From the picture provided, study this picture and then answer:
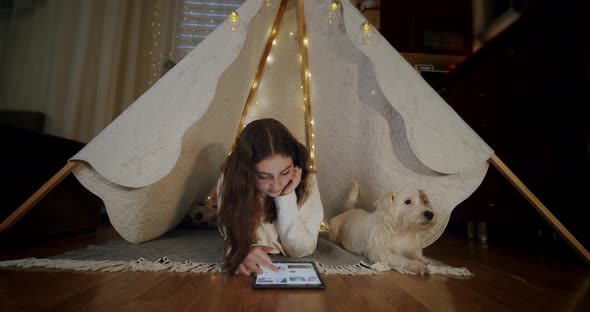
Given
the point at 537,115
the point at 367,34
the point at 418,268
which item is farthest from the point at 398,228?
the point at 537,115

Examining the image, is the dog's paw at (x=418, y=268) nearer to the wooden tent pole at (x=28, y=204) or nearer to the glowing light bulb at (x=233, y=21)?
the glowing light bulb at (x=233, y=21)

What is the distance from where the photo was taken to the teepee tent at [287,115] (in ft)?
3.43

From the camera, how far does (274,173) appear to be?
92 cm

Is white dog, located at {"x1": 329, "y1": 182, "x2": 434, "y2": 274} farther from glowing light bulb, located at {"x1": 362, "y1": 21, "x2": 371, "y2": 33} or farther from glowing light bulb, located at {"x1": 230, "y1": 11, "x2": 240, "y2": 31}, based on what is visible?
glowing light bulb, located at {"x1": 230, "y1": 11, "x2": 240, "y2": 31}

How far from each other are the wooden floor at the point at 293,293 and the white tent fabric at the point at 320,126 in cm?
31

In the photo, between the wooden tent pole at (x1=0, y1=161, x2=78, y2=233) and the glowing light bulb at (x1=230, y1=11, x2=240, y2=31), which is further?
the glowing light bulb at (x1=230, y1=11, x2=240, y2=31)

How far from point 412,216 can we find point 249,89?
1.18 metres

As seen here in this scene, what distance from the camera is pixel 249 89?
1.69 metres

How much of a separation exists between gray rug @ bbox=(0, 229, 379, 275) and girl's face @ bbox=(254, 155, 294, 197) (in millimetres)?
302

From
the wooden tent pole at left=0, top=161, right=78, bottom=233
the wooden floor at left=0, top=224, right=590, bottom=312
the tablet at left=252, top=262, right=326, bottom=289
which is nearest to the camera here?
the wooden floor at left=0, top=224, right=590, bottom=312

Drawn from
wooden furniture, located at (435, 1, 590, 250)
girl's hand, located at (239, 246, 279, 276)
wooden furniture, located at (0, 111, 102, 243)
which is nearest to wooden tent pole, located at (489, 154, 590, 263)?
wooden furniture, located at (435, 1, 590, 250)

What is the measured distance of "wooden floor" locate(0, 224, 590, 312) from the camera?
2.02ft

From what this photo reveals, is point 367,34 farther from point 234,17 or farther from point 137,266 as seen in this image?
point 137,266

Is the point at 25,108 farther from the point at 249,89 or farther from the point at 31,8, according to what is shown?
the point at 249,89
